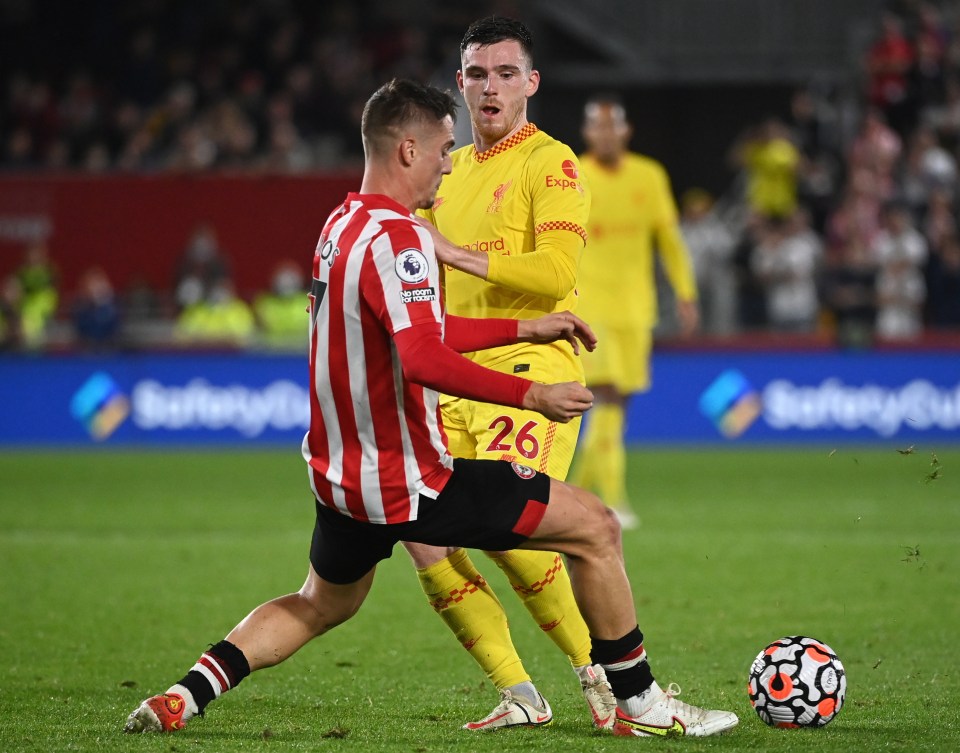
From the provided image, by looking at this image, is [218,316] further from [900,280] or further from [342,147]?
[900,280]

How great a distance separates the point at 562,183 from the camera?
5.37 m

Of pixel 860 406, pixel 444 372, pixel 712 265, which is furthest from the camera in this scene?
pixel 712 265

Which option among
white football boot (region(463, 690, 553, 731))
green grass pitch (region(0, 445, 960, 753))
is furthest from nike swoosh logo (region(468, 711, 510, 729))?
green grass pitch (region(0, 445, 960, 753))

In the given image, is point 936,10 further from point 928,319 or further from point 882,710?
point 882,710

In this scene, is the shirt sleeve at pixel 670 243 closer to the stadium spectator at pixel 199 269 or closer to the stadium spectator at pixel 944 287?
the stadium spectator at pixel 944 287

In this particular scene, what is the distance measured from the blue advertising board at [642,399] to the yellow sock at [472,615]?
11228mm

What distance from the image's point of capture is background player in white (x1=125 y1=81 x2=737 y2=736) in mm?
4430

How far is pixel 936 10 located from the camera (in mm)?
22766

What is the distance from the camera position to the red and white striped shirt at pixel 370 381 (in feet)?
14.7

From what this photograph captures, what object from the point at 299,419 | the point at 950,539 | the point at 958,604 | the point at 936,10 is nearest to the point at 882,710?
the point at 958,604

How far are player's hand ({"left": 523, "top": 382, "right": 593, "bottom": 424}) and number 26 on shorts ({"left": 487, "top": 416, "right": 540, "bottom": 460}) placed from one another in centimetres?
85

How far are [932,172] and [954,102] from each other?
1928 millimetres

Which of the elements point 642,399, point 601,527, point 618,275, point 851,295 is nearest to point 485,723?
point 601,527

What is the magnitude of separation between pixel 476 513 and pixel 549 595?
81cm
